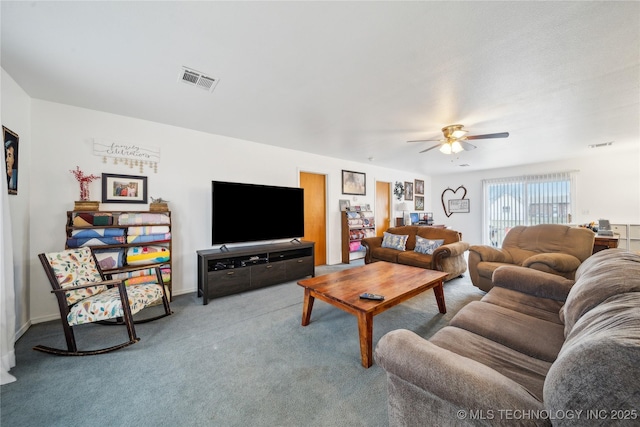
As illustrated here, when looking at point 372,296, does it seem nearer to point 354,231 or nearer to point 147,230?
point 147,230

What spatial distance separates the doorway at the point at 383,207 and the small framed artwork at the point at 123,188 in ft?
16.2

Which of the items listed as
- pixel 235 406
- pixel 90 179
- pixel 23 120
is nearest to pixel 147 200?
pixel 90 179

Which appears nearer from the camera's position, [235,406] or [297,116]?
[235,406]

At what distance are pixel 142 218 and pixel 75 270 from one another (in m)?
0.82

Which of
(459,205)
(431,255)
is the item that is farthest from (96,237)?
(459,205)

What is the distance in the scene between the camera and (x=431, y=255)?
3.85m

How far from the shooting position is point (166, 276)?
2.83 metres

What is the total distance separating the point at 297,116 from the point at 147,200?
2.22 meters

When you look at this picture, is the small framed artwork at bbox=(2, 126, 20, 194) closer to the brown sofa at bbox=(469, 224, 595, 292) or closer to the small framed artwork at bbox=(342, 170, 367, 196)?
the small framed artwork at bbox=(342, 170, 367, 196)

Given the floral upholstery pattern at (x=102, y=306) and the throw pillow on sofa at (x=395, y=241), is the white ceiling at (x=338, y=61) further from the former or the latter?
the throw pillow on sofa at (x=395, y=241)

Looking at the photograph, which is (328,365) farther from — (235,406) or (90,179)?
(90,179)

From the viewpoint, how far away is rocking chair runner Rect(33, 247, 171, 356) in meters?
1.88

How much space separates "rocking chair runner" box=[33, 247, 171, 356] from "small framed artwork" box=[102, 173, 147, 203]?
2.54ft

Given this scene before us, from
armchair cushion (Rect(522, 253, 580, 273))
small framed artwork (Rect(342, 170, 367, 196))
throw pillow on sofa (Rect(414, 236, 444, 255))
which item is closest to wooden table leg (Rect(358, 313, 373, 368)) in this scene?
armchair cushion (Rect(522, 253, 580, 273))
